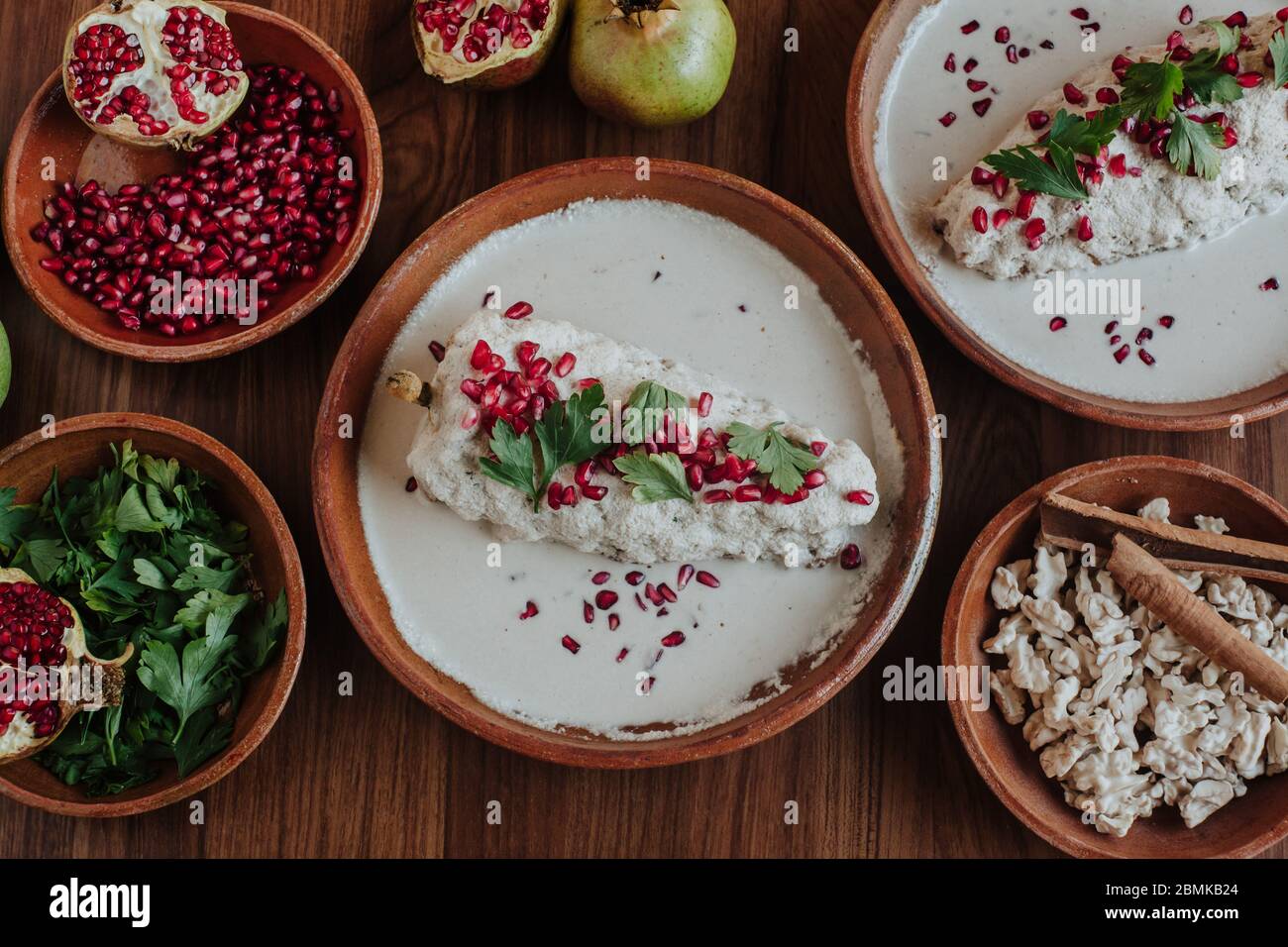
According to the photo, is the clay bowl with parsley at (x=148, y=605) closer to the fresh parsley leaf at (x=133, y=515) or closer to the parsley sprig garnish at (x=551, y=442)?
the fresh parsley leaf at (x=133, y=515)

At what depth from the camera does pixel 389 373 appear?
2.27 m

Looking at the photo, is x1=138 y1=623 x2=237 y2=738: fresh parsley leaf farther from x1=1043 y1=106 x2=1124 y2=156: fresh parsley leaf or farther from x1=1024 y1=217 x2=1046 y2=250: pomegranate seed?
x1=1043 y1=106 x2=1124 y2=156: fresh parsley leaf

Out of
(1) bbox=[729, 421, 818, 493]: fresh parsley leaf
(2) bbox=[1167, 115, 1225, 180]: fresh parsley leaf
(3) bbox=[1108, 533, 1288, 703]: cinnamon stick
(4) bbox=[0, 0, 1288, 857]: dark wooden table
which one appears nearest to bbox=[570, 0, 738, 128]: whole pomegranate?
(4) bbox=[0, 0, 1288, 857]: dark wooden table

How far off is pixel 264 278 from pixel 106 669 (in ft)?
2.96

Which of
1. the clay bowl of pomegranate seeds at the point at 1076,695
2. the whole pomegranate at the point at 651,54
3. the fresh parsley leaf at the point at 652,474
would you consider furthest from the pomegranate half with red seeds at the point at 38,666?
the clay bowl of pomegranate seeds at the point at 1076,695

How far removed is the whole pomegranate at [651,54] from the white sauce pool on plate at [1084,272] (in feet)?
1.45

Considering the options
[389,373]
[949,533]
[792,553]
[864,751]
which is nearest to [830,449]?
[792,553]

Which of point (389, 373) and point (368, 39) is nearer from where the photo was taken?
point (389, 373)

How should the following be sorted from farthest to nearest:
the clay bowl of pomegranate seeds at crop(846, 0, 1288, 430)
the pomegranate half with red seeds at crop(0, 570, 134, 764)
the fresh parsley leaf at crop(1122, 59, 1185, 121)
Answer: the clay bowl of pomegranate seeds at crop(846, 0, 1288, 430) < the fresh parsley leaf at crop(1122, 59, 1185, 121) < the pomegranate half with red seeds at crop(0, 570, 134, 764)

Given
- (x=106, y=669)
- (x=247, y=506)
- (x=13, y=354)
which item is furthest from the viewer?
(x=13, y=354)

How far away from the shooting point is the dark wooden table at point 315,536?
92.4 inches

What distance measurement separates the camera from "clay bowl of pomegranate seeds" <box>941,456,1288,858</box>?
2.17 metres

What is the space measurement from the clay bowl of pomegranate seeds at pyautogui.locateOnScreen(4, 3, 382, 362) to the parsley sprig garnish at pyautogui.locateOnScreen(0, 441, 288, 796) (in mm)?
338
